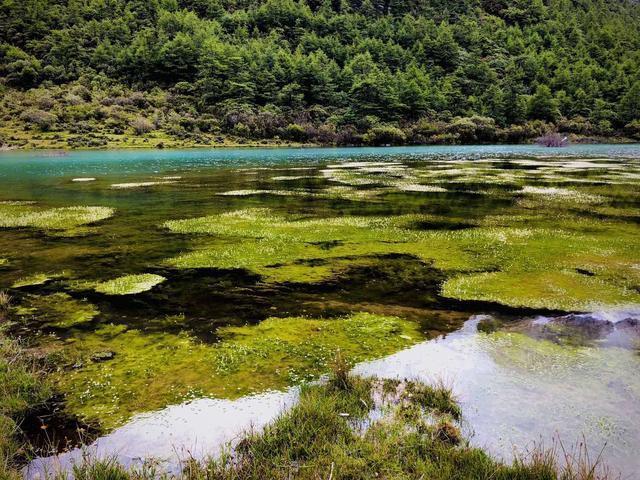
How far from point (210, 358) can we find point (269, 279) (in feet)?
20.6

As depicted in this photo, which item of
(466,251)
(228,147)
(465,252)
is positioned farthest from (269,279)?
(228,147)

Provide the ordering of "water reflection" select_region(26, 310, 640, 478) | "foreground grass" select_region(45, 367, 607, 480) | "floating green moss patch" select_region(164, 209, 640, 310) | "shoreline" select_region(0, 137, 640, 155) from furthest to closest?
"shoreline" select_region(0, 137, 640, 155) → "floating green moss patch" select_region(164, 209, 640, 310) → "water reflection" select_region(26, 310, 640, 478) → "foreground grass" select_region(45, 367, 607, 480)

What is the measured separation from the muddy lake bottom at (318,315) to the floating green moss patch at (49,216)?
27cm

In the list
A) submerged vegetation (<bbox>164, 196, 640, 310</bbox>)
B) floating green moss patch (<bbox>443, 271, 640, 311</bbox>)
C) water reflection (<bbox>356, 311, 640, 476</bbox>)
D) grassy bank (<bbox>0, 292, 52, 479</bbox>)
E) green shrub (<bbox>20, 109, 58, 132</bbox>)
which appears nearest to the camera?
grassy bank (<bbox>0, 292, 52, 479</bbox>)

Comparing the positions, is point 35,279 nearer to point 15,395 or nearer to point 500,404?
point 15,395

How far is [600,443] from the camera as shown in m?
7.17

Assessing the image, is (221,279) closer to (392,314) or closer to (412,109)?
(392,314)

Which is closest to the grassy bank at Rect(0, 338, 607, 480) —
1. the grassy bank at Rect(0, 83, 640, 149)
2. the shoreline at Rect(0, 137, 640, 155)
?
the shoreline at Rect(0, 137, 640, 155)

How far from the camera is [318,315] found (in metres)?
13.1

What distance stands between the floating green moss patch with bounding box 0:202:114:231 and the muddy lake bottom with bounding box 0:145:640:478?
0.27 m

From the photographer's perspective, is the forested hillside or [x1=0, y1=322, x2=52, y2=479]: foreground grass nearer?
[x1=0, y1=322, x2=52, y2=479]: foreground grass

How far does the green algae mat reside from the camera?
33.5ft

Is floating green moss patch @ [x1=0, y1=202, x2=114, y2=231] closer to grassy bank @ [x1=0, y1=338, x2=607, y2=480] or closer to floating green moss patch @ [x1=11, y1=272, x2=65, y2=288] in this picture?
floating green moss patch @ [x1=11, y1=272, x2=65, y2=288]

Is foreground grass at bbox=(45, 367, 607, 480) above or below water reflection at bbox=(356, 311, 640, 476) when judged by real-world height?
above
